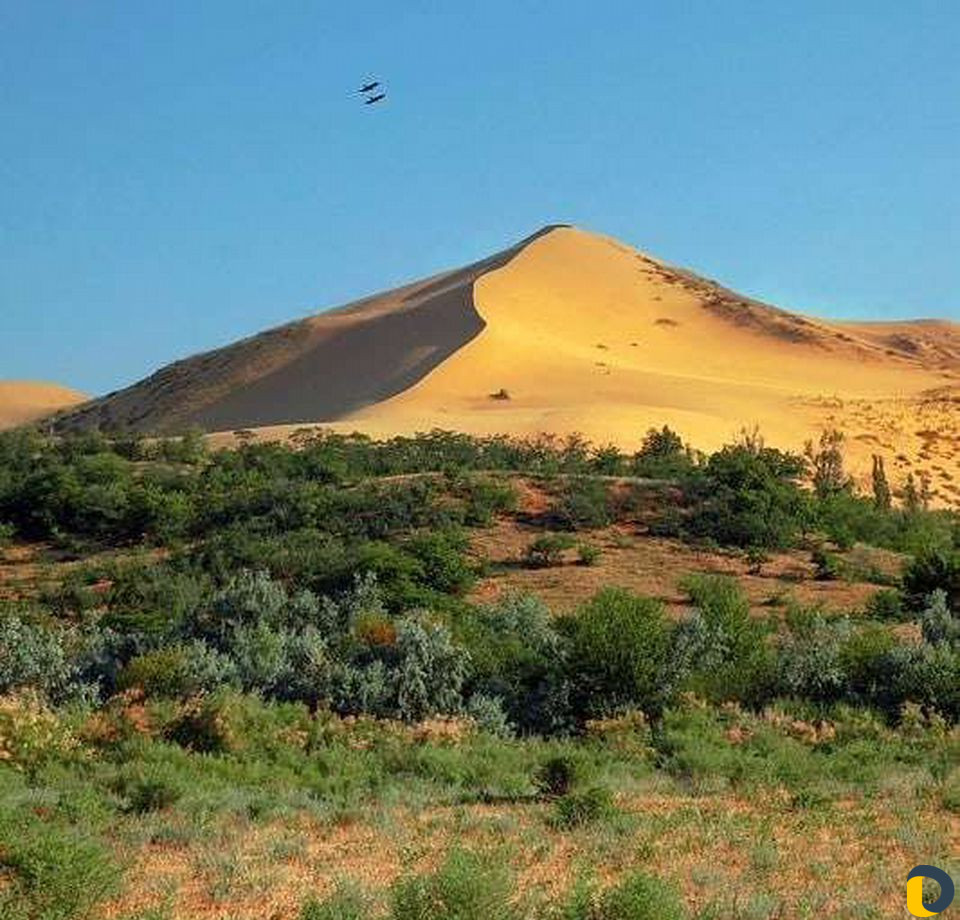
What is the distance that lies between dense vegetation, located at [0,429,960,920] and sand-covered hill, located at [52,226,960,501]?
21786mm

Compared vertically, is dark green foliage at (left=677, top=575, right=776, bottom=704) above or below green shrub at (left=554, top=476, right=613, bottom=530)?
below

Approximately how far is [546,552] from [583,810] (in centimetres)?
1515

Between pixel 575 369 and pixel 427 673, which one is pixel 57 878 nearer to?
pixel 427 673

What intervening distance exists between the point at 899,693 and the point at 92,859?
9770 millimetres

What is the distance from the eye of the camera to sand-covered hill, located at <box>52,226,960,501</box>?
4928 centimetres

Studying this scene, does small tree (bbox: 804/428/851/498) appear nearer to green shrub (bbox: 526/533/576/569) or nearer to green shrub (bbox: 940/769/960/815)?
green shrub (bbox: 526/533/576/569)

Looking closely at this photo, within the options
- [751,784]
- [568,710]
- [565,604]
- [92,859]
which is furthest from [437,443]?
[92,859]

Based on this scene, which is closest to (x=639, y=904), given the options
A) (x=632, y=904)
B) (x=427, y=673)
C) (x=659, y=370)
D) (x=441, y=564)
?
(x=632, y=904)

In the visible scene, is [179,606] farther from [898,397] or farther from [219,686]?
[898,397]

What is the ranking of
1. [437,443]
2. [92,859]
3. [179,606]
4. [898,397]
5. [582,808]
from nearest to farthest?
[92,859] → [582,808] → [179,606] → [437,443] → [898,397]

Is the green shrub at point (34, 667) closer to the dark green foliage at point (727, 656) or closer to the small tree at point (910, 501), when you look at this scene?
the dark green foliage at point (727, 656)

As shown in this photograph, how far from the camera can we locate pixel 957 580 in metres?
20.7

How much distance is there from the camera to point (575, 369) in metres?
60.2

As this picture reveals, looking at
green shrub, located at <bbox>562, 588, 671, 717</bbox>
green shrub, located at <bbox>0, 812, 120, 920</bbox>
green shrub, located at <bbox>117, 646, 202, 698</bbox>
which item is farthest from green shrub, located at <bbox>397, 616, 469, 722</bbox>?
green shrub, located at <bbox>0, 812, 120, 920</bbox>
